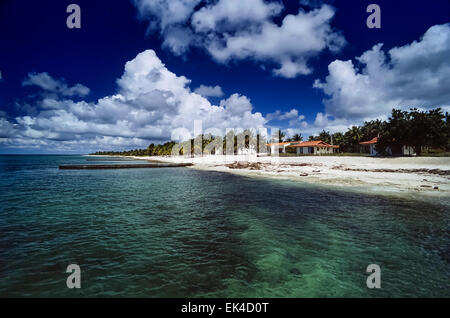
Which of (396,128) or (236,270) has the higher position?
(396,128)

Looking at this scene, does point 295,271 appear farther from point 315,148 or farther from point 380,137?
point 315,148

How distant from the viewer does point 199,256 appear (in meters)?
7.04

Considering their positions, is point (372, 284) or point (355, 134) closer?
point (372, 284)

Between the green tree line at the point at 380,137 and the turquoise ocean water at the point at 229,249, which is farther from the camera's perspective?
the green tree line at the point at 380,137

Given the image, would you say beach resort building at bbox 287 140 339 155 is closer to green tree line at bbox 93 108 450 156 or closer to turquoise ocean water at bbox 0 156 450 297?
green tree line at bbox 93 108 450 156

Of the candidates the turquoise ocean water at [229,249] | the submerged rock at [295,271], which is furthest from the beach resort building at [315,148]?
the submerged rock at [295,271]

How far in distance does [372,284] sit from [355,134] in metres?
86.7

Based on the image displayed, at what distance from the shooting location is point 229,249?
24.8 feet

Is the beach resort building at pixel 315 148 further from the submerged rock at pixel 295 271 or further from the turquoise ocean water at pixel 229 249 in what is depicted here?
the submerged rock at pixel 295 271

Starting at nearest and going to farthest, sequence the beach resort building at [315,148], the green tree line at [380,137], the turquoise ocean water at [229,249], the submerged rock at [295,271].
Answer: the turquoise ocean water at [229,249] < the submerged rock at [295,271] < the green tree line at [380,137] < the beach resort building at [315,148]

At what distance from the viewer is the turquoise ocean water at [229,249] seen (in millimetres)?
5441
